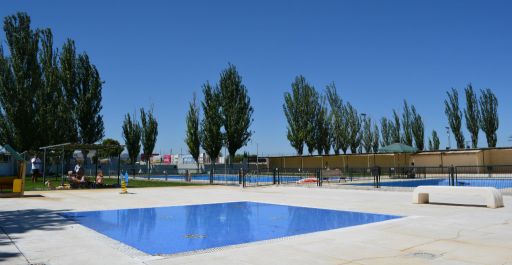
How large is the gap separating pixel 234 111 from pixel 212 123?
9.54ft

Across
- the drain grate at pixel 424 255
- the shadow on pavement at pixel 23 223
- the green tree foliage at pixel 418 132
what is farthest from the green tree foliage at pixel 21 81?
the green tree foliage at pixel 418 132

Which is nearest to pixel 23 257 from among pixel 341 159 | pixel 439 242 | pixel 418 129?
pixel 439 242

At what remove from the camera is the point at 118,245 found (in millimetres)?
7801

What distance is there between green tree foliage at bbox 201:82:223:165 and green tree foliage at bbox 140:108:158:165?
9.94 meters

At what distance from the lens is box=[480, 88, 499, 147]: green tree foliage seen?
4931 centimetres

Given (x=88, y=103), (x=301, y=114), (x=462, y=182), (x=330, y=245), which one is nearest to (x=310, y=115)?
(x=301, y=114)

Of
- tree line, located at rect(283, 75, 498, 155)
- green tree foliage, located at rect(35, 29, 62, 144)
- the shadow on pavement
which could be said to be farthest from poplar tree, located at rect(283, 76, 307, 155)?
the shadow on pavement

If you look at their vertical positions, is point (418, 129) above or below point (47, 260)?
above

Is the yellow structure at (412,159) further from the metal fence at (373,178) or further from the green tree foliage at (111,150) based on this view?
the green tree foliage at (111,150)

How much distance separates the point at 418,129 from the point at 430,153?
17161 mm

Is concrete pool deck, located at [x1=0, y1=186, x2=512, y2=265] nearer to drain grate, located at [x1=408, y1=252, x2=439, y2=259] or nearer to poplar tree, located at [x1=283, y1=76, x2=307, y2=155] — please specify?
drain grate, located at [x1=408, y1=252, x2=439, y2=259]

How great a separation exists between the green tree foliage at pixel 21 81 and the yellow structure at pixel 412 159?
96.0ft

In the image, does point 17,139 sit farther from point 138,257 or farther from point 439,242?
point 439,242

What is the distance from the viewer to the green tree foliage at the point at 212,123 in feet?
156
